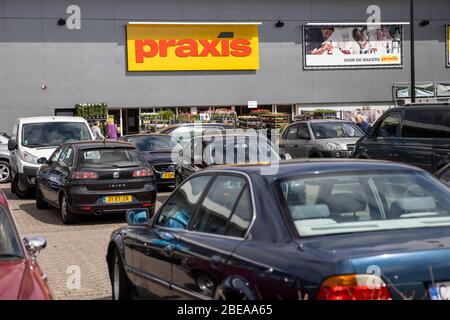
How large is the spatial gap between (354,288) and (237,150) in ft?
34.6

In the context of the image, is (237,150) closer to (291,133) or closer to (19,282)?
(291,133)

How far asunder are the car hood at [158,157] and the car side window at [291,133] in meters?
4.02

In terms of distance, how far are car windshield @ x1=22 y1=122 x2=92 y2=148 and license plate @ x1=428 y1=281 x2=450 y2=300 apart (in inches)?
571

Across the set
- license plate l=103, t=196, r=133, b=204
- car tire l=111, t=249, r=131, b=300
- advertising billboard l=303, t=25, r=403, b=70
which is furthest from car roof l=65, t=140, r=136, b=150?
advertising billboard l=303, t=25, r=403, b=70

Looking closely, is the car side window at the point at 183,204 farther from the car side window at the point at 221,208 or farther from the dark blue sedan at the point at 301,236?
the car side window at the point at 221,208

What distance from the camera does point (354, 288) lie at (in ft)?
11.9

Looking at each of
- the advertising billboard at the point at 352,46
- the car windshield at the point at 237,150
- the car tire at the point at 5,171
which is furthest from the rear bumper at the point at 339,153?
the advertising billboard at the point at 352,46

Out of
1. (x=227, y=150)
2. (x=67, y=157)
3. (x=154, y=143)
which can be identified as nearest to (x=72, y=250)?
(x=67, y=157)

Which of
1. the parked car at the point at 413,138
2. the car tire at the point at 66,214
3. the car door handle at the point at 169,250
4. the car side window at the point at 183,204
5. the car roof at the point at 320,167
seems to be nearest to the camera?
the car roof at the point at 320,167

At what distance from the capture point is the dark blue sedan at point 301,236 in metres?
3.75

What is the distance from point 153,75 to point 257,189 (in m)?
34.3

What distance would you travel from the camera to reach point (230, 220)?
475 centimetres

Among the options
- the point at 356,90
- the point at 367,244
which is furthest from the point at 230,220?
the point at 356,90

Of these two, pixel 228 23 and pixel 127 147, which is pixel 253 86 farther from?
pixel 127 147
